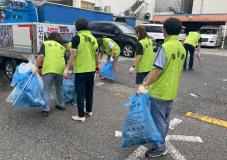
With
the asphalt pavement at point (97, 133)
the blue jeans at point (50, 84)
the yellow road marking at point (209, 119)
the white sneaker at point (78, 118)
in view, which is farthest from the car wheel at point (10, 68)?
the yellow road marking at point (209, 119)

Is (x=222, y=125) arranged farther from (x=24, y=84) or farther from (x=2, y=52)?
(x=2, y=52)

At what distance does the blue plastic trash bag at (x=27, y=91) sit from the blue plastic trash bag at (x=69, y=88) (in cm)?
86

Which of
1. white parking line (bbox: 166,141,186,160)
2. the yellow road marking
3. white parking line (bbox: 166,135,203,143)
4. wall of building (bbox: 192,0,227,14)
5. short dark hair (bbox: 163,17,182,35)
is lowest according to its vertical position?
the yellow road marking

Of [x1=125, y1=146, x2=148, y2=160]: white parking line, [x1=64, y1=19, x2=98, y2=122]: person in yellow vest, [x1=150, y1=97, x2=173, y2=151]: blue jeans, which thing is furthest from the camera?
[x1=64, y1=19, x2=98, y2=122]: person in yellow vest

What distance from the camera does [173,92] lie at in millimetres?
3602

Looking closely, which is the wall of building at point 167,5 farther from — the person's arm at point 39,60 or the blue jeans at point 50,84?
the person's arm at point 39,60

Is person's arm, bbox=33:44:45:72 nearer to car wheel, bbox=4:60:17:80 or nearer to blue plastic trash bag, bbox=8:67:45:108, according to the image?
blue plastic trash bag, bbox=8:67:45:108

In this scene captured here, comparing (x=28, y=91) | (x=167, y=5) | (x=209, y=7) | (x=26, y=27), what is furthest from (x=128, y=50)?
(x=167, y=5)

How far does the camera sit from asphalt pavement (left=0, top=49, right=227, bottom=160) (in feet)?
12.6

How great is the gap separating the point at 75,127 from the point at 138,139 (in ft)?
4.97

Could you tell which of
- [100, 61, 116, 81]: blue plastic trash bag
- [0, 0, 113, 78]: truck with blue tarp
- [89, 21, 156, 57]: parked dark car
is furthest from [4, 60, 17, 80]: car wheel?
[89, 21, 156, 57]: parked dark car

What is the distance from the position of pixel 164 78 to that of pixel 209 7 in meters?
28.4

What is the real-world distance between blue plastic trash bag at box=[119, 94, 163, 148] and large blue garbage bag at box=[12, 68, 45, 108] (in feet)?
6.61

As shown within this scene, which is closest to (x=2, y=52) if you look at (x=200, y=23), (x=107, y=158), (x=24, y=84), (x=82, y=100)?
(x=24, y=84)
